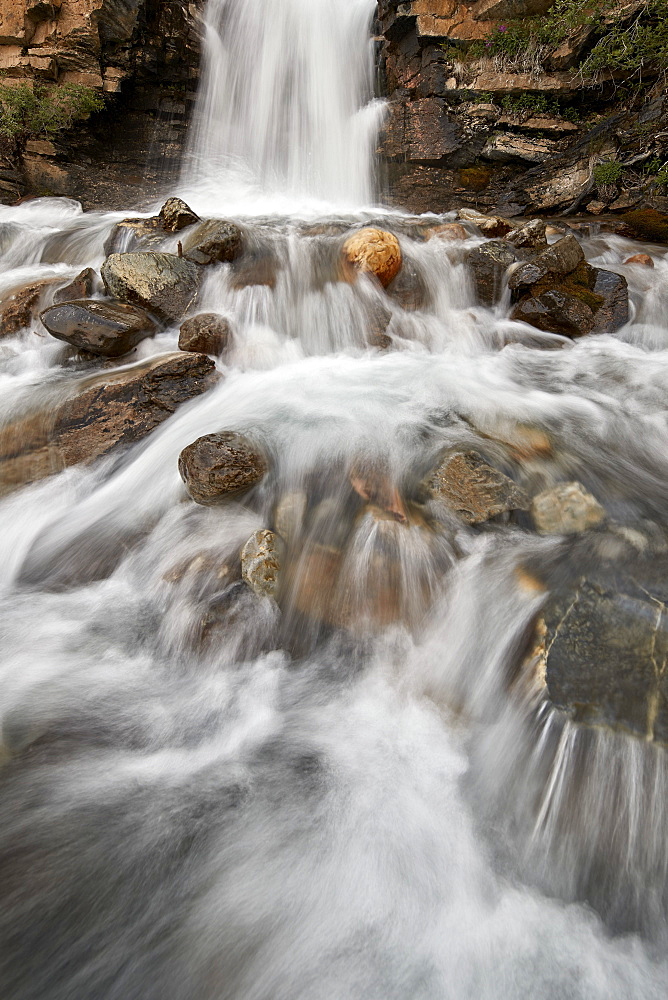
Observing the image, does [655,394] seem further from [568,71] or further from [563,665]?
[568,71]

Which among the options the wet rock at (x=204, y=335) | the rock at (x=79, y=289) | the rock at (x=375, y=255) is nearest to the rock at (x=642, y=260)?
the rock at (x=375, y=255)

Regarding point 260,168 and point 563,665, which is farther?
point 260,168

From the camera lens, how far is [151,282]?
4.89 m

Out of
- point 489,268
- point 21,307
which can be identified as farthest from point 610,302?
point 21,307

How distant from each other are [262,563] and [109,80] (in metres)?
11.3

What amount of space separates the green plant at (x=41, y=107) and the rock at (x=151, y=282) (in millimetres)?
6534

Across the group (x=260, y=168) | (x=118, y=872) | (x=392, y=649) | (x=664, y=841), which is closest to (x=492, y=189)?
(x=260, y=168)

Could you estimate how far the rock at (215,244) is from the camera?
5.38 m

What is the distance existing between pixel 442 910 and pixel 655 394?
419 cm

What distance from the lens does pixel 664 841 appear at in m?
1.66

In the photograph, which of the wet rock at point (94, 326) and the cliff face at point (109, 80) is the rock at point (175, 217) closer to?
the wet rock at point (94, 326)

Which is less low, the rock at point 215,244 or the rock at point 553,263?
the rock at point 553,263

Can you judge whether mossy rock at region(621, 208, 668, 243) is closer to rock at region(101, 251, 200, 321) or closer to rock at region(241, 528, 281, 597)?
rock at region(101, 251, 200, 321)

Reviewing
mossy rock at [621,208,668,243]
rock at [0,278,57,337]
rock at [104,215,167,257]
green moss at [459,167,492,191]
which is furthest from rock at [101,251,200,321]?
green moss at [459,167,492,191]
